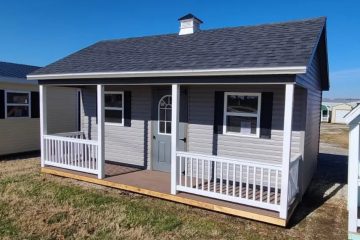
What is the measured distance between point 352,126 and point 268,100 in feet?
6.11

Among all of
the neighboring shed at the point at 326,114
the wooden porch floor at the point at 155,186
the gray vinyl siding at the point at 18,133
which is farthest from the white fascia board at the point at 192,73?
the neighboring shed at the point at 326,114

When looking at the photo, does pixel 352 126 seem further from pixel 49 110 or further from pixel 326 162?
pixel 49 110

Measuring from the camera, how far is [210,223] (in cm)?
518

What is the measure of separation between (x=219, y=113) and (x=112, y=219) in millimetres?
3370

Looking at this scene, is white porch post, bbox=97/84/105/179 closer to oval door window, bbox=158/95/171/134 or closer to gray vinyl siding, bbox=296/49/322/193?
oval door window, bbox=158/95/171/134

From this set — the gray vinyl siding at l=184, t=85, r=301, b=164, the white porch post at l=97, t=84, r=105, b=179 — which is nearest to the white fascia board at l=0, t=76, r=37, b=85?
the white porch post at l=97, t=84, r=105, b=179

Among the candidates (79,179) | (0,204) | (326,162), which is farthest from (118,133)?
(326,162)

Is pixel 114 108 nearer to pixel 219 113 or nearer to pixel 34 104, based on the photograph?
pixel 219 113

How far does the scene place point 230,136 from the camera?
6.91m

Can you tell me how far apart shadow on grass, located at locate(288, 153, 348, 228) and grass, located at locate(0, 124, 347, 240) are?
0.02 m

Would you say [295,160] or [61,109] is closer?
[295,160]

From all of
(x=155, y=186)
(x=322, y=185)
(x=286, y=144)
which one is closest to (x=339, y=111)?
(x=322, y=185)

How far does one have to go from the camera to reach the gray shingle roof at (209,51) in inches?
216

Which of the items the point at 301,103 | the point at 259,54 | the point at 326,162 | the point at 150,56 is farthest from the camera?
the point at 326,162
